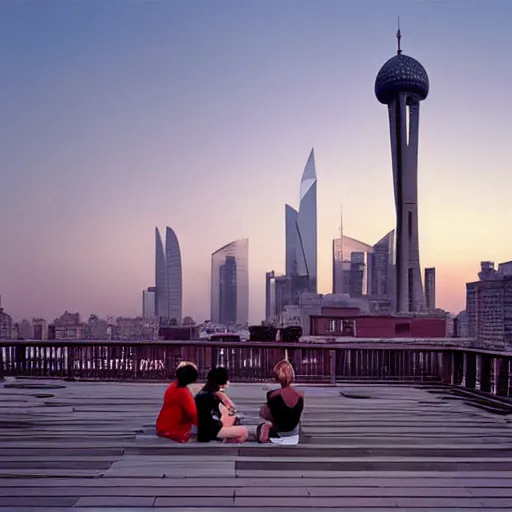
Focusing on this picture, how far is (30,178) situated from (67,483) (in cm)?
2110

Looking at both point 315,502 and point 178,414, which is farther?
point 178,414

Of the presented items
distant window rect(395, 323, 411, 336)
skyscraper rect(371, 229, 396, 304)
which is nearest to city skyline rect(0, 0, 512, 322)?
distant window rect(395, 323, 411, 336)

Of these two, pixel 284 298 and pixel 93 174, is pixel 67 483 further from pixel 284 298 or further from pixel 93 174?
pixel 284 298

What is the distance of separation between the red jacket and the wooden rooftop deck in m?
0.12

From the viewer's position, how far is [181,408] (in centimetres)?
566

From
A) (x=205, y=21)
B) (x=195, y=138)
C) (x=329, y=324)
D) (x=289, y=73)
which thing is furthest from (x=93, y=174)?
(x=329, y=324)

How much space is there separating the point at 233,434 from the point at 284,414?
0.52m

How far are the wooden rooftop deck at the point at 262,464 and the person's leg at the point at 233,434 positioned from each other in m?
0.15

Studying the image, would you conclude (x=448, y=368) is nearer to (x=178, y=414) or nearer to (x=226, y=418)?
(x=226, y=418)

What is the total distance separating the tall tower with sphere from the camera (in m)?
83.2

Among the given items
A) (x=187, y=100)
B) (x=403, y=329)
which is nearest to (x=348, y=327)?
(x=403, y=329)

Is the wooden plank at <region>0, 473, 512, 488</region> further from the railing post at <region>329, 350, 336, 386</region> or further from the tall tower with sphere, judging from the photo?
the tall tower with sphere

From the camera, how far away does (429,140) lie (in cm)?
9144

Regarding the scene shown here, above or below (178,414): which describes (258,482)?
below
